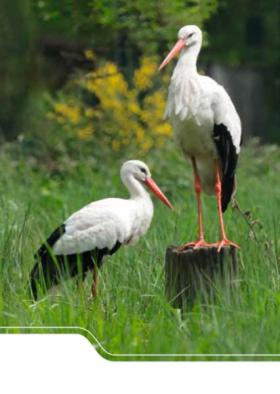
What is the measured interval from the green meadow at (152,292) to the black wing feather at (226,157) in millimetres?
169

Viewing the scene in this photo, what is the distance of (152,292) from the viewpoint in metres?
5.26

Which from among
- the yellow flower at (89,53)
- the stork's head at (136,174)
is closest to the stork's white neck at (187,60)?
the stork's head at (136,174)

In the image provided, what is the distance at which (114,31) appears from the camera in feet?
25.3

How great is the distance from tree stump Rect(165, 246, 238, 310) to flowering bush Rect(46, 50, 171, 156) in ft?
11.1

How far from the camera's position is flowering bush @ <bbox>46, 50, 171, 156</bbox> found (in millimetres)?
8586

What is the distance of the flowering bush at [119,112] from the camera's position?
8586 millimetres

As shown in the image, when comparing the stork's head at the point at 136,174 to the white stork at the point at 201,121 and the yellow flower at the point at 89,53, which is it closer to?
the white stork at the point at 201,121

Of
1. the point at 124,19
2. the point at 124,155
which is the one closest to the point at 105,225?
the point at 124,19

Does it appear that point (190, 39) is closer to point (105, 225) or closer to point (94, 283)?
point (105, 225)

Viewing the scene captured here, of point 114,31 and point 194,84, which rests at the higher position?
point 114,31

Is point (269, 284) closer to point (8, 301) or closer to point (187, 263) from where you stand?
point (187, 263)

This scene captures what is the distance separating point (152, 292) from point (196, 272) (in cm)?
26

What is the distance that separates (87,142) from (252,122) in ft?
5.08

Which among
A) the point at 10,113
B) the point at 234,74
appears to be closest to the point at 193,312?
the point at 234,74
